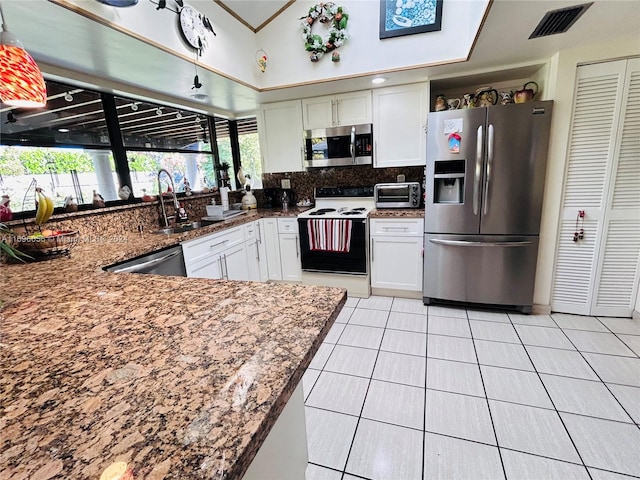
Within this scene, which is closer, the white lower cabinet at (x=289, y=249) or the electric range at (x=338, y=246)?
the electric range at (x=338, y=246)

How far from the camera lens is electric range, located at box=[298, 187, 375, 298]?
297 centimetres

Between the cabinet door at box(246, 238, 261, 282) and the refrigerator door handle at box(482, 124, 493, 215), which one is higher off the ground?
the refrigerator door handle at box(482, 124, 493, 215)

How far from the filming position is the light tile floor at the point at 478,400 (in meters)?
1.37

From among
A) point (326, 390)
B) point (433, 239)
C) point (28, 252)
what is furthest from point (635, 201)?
point (28, 252)

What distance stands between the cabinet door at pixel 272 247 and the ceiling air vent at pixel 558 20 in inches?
104

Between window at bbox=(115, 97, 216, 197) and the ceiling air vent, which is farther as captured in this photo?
window at bbox=(115, 97, 216, 197)

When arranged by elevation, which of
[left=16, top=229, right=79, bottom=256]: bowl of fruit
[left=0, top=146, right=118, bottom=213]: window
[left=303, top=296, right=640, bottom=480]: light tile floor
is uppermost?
[left=0, top=146, right=118, bottom=213]: window

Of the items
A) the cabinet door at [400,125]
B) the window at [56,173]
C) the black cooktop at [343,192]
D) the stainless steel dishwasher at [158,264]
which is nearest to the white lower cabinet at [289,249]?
the black cooktop at [343,192]

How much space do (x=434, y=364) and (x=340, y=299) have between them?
146 centimetres

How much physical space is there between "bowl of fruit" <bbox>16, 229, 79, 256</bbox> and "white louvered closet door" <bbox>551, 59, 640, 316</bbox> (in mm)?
3603

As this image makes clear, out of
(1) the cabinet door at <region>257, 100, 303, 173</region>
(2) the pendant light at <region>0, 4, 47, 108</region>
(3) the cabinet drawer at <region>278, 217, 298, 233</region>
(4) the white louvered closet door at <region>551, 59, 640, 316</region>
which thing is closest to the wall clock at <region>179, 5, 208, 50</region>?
(2) the pendant light at <region>0, 4, 47, 108</region>

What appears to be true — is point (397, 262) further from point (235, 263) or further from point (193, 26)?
point (193, 26)

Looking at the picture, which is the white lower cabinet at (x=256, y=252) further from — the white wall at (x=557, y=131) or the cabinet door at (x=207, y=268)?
the white wall at (x=557, y=131)

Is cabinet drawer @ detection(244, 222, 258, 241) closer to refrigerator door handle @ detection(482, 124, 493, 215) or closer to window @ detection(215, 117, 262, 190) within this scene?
window @ detection(215, 117, 262, 190)
